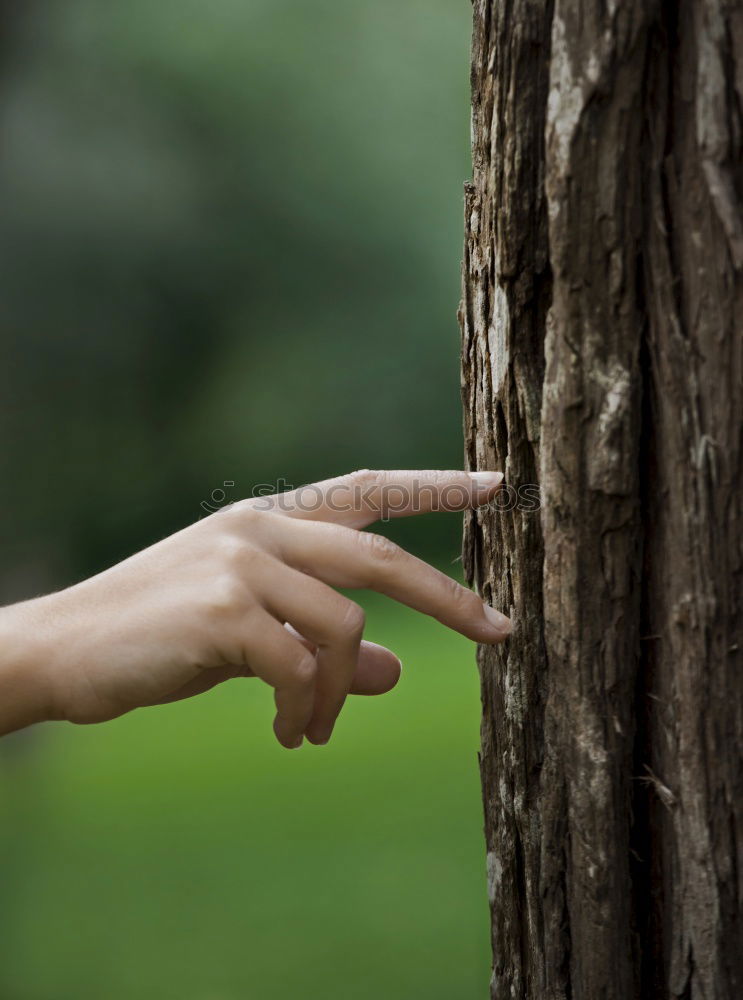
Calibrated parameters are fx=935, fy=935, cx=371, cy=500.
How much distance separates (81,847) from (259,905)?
0.49m

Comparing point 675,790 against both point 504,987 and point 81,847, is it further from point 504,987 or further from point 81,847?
point 81,847

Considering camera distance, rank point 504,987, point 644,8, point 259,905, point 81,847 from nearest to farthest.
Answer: point 644,8, point 504,987, point 259,905, point 81,847

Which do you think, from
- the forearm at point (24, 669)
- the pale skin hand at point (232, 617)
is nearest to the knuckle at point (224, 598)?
the pale skin hand at point (232, 617)

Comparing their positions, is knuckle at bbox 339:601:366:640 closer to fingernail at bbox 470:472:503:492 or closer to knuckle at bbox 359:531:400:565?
knuckle at bbox 359:531:400:565

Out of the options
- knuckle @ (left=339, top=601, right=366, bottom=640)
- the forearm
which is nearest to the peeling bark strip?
knuckle @ (left=339, top=601, right=366, bottom=640)

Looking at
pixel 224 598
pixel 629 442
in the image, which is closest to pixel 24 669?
pixel 224 598

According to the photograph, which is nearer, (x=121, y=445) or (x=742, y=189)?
(x=742, y=189)

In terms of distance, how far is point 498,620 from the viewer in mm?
715

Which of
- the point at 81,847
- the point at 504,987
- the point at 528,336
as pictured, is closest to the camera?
the point at 528,336

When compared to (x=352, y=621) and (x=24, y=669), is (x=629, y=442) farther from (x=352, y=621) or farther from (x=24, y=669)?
(x=24, y=669)

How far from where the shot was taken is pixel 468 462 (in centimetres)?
86

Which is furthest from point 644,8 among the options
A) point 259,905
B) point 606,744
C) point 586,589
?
point 259,905

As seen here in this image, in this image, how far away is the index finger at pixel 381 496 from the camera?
729 mm

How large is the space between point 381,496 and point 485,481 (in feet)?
0.28
